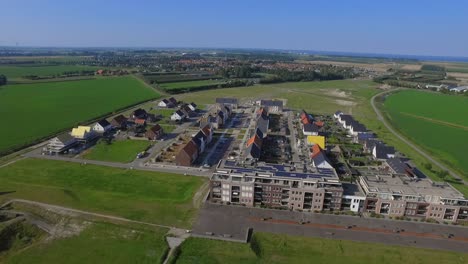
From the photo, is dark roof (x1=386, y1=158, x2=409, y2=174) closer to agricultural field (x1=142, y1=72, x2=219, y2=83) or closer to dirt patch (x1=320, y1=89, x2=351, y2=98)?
dirt patch (x1=320, y1=89, x2=351, y2=98)

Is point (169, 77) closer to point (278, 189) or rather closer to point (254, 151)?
point (254, 151)

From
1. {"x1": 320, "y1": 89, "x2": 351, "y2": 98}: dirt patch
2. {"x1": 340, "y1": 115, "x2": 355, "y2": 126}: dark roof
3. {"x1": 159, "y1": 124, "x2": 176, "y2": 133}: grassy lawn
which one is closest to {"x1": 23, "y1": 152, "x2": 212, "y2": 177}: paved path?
{"x1": 159, "y1": 124, "x2": 176, "y2": 133}: grassy lawn

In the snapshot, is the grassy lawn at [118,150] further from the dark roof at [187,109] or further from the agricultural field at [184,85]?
the agricultural field at [184,85]

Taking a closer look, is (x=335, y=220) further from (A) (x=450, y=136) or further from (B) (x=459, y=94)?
(B) (x=459, y=94)

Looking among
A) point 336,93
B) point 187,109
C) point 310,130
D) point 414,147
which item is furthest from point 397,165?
point 336,93

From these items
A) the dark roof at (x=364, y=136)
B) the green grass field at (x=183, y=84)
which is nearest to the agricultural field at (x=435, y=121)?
the dark roof at (x=364, y=136)

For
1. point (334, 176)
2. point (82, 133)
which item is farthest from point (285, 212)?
point (82, 133)
